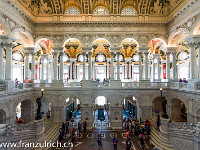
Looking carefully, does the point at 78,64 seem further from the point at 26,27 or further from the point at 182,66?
the point at 182,66

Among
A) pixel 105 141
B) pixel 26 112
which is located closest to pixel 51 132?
pixel 26 112

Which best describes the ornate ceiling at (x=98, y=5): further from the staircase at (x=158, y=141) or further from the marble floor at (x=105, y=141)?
the marble floor at (x=105, y=141)

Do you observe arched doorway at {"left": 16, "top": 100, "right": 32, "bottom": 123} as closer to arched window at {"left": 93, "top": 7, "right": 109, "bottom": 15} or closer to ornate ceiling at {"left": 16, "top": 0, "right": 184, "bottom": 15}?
ornate ceiling at {"left": 16, "top": 0, "right": 184, "bottom": 15}

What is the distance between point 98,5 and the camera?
16.2 metres

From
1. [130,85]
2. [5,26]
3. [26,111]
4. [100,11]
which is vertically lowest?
[26,111]

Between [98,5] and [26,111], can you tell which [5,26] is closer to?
[26,111]

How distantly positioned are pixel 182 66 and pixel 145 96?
14176 mm

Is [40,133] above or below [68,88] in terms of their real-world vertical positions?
below

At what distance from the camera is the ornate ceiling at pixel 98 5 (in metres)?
15.6

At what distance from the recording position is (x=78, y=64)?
2461 centimetres

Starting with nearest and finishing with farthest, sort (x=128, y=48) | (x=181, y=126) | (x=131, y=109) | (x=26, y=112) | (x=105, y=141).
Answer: (x=181, y=126), (x=105, y=141), (x=26, y=112), (x=131, y=109), (x=128, y=48)

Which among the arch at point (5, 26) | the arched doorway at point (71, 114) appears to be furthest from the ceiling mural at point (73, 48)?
the arch at point (5, 26)

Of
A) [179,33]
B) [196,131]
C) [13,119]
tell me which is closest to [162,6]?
[179,33]

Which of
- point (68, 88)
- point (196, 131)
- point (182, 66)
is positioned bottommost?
point (196, 131)
